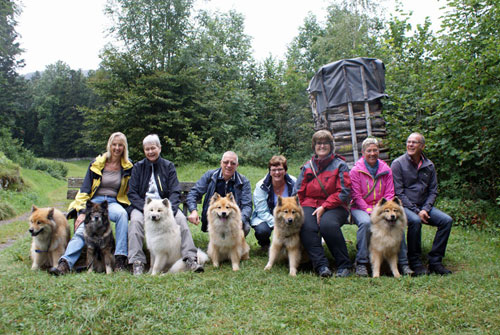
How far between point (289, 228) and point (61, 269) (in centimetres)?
251

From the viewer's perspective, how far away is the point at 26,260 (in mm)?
3846

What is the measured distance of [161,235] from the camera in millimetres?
3432

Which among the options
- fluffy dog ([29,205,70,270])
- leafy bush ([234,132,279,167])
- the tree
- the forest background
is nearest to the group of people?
fluffy dog ([29,205,70,270])

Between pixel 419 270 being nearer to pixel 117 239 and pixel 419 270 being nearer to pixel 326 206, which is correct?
pixel 326 206

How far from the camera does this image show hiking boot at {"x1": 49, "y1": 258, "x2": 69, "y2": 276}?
3186mm

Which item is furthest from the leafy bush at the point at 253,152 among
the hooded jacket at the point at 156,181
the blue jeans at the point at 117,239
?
the blue jeans at the point at 117,239

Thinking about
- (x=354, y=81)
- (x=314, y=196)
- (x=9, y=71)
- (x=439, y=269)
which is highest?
(x=9, y=71)

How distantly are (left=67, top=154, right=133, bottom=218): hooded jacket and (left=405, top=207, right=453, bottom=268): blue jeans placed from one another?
3416mm

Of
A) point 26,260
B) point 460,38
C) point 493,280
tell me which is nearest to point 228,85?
point 460,38

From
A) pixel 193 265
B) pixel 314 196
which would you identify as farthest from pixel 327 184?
pixel 193 265

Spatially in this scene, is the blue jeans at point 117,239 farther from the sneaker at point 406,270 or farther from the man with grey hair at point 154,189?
the sneaker at point 406,270

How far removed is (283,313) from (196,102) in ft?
38.7

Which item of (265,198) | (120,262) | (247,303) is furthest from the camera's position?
(265,198)

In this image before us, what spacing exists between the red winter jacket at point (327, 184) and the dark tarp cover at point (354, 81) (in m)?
4.85
